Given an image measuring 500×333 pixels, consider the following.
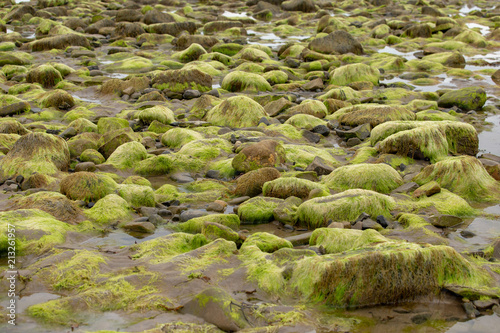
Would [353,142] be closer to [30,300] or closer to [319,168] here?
[319,168]

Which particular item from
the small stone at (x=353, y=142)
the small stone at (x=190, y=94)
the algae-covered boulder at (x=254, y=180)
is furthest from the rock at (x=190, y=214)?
the small stone at (x=190, y=94)

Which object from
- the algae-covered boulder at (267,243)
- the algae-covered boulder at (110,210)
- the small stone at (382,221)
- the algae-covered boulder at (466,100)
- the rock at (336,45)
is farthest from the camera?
the rock at (336,45)

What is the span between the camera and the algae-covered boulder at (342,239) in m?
7.11

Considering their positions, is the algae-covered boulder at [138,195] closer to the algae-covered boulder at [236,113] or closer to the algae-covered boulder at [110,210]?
the algae-covered boulder at [110,210]

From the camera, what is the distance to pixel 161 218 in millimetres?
8664

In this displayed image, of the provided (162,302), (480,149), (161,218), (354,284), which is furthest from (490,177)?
(162,302)

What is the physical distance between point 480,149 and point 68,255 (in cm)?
1000

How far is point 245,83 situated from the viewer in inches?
730

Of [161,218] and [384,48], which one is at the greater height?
[161,218]

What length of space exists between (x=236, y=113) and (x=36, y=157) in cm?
589

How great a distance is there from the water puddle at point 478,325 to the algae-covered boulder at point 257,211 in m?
3.86

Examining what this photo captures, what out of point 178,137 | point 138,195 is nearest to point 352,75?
point 178,137

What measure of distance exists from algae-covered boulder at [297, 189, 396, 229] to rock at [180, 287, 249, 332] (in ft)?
9.79

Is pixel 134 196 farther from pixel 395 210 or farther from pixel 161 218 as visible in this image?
pixel 395 210
